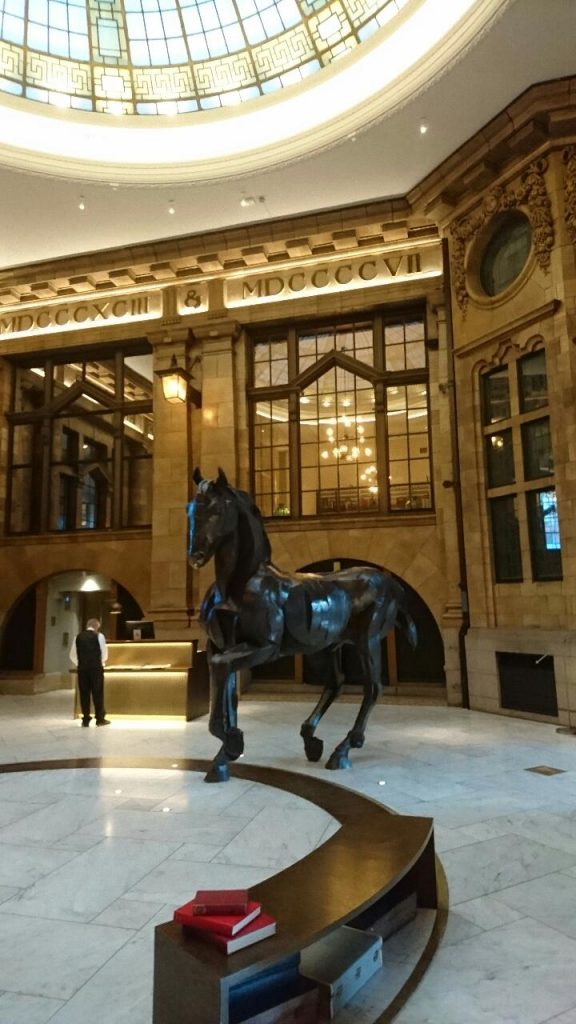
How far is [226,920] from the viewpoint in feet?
6.72

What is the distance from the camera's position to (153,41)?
12000 mm

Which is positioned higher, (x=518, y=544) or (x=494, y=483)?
(x=494, y=483)

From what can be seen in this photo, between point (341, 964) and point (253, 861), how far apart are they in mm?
1579

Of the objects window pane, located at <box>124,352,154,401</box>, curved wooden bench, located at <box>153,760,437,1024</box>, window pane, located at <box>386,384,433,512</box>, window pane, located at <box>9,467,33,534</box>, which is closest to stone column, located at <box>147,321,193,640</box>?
window pane, located at <box>124,352,154,401</box>

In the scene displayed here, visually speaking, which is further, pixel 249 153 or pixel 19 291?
pixel 19 291

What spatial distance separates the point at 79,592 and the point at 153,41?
39.3ft

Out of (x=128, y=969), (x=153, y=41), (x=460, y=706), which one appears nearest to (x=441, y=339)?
(x=460, y=706)

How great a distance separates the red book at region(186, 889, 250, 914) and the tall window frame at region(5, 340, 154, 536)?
12514 millimetres

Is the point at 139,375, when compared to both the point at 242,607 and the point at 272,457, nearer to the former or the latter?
the point at 272,457

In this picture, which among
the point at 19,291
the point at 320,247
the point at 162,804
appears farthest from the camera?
the point at 19,291

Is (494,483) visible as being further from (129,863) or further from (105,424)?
(105,424)

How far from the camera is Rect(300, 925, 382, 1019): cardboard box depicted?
2.20 m

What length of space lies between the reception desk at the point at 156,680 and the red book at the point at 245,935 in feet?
26.5

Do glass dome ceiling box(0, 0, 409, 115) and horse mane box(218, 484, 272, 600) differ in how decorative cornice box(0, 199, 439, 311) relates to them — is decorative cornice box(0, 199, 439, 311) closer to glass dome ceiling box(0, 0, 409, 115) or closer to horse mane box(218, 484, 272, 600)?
glass dome ceiling box(0, 0, 409, 115)
